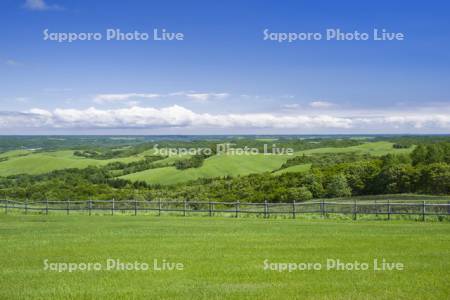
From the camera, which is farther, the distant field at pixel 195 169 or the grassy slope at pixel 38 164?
the grassy slope at pixel 38 164

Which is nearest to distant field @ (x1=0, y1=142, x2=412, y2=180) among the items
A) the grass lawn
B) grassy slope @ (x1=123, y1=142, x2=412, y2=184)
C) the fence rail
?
grassy slope @ (x1=123, y1=142, x2=412, y2=184)

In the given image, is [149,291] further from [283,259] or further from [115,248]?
[115,248]

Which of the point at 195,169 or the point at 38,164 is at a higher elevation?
the point at 38,164

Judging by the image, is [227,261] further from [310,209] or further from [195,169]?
[195,169]

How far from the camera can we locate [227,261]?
1453 cm

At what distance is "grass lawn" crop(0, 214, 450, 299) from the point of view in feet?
35.6

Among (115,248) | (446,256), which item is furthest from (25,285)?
(446,256)

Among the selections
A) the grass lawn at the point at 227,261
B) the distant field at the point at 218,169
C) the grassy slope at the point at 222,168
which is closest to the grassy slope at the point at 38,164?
the distant field at the point at 218,169

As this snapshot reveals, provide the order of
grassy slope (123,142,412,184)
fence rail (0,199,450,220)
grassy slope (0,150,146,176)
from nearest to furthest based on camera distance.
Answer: fence rail (0,199,450,220)
grassy slope (123,142,412,184)
grassy slope (0,150,146,176)

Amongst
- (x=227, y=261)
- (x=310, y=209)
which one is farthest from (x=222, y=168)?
(x=227, y=261)

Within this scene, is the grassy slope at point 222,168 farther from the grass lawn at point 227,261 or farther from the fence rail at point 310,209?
the grass lawn at point 227,261

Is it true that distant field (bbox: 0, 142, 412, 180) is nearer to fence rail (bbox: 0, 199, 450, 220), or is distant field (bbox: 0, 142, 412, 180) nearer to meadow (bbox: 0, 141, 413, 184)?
meadow (bbox: 0, 141, 413, 184)

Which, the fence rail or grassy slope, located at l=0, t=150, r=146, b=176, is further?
grassy slope, located at l=0, t=150, r=146, b=176

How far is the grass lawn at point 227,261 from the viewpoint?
35.6 feet
